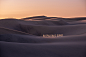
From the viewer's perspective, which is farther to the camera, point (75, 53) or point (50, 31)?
point (50, 31)

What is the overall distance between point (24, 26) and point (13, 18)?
0.63 metres

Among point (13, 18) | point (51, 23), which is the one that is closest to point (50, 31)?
point (51, 23)

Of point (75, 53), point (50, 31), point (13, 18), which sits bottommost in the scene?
point (50, 31)

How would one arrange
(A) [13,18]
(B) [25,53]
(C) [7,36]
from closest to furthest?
(B) [25,53]
(C) [7,36]
(A) [13,18]

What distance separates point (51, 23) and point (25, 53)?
227 centimetres

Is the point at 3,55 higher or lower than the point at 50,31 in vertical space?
higher

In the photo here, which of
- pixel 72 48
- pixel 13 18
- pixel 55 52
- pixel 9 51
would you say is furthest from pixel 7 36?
pixel 13 18

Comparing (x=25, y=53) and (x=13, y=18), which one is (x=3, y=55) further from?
(x=13, y=18)

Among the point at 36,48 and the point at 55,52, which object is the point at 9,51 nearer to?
the point at 36,48

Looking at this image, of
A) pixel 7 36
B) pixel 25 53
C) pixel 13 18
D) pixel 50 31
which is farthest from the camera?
pixel 13 18

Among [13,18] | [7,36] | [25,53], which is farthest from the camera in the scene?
[13,18]

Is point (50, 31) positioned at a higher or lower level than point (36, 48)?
lower

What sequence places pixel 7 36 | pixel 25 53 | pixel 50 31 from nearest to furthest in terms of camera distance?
pixel 25 53
pixel 7 36
pixel 50 31

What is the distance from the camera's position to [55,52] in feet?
2.68
